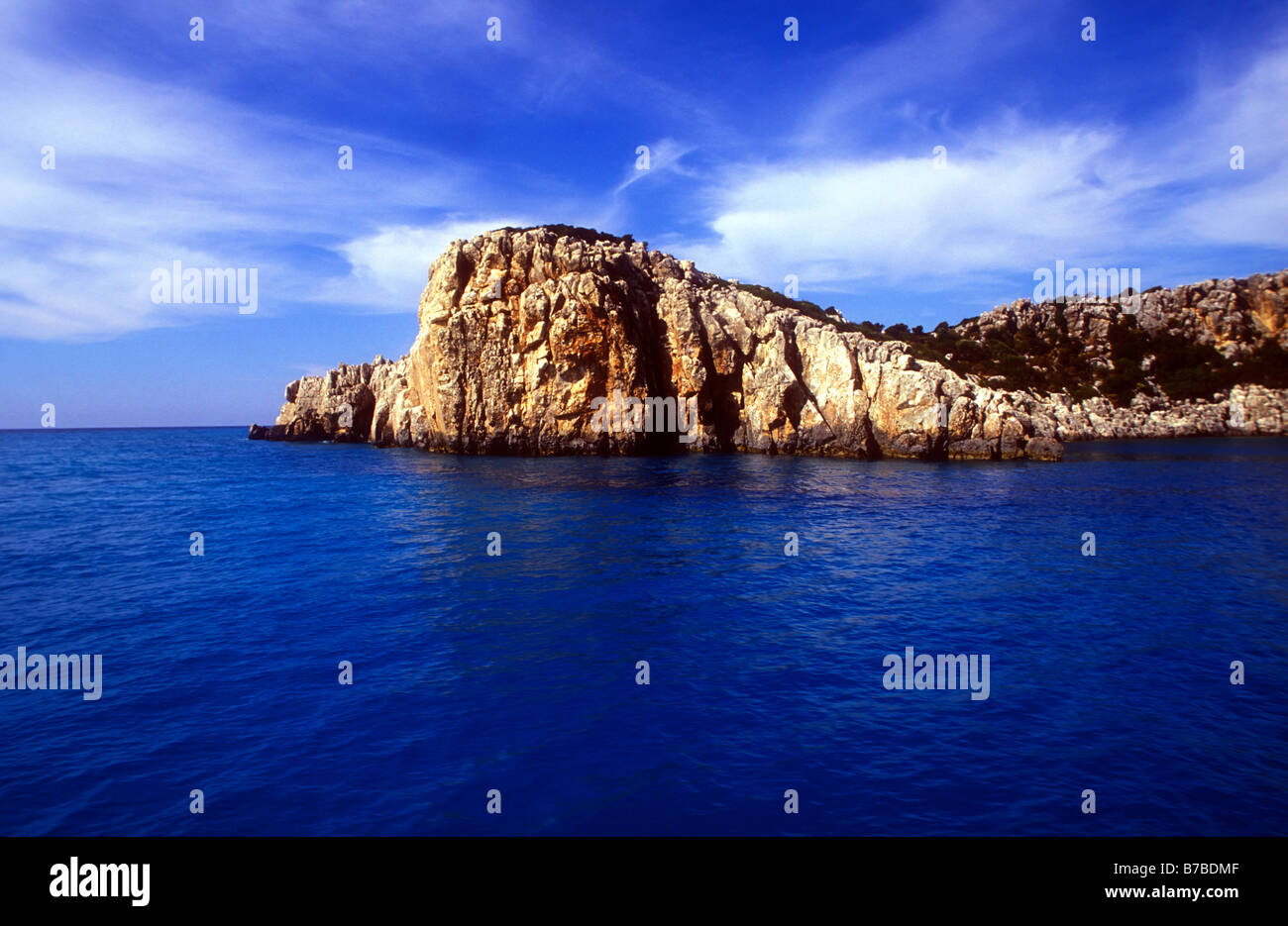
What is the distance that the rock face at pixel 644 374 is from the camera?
80.8 metres

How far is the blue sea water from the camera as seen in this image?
1231 centimetres

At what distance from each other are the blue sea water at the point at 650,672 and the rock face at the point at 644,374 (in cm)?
3924

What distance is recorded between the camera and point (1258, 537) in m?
36.1

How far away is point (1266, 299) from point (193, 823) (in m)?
197

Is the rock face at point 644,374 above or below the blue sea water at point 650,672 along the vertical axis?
above

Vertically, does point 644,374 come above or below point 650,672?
above

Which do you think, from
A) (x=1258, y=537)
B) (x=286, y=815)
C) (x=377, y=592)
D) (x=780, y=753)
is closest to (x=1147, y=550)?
(x=1258, y=537)

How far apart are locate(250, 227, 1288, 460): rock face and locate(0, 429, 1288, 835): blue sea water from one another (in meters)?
39.2

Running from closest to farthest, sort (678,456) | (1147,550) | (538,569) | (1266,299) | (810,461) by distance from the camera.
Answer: (538,569), (1147,550), (810,461), (678,456), (1266,299)

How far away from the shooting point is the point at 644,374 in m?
85.4

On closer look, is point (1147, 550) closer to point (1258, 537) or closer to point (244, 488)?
point (1258, 537)

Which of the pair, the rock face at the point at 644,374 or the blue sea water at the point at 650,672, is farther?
the rock face at the point at 644,374

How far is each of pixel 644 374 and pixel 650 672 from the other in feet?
226

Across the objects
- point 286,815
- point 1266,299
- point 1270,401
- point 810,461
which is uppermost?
point 1266,299
